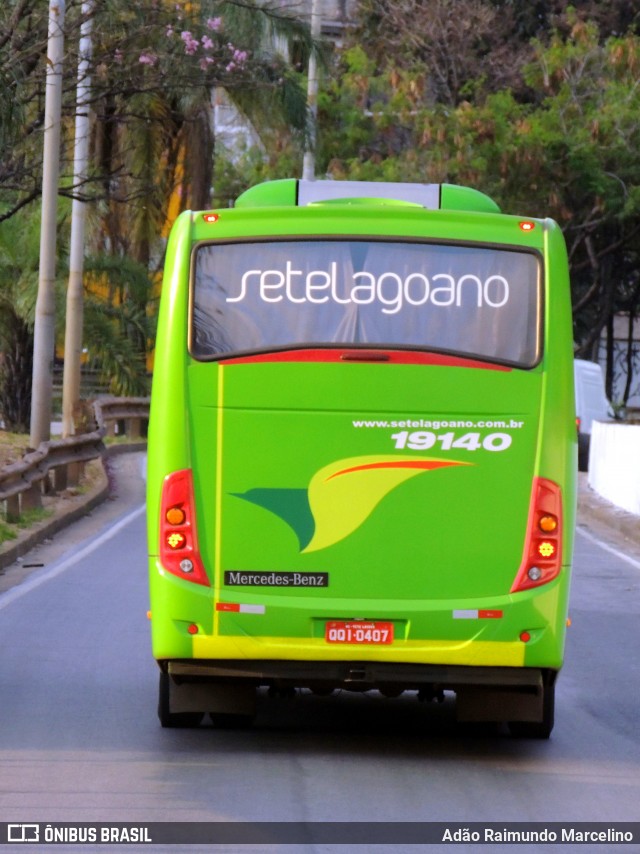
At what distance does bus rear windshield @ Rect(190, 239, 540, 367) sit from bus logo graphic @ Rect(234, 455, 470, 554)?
613mm

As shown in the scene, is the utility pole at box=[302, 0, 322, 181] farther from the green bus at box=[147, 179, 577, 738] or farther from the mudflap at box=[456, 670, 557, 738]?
the mudflap at box=[456, 670, 557, 738]

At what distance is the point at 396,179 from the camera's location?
138 ft

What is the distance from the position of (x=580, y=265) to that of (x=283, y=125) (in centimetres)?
1259

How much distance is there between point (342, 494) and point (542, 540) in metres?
1.02

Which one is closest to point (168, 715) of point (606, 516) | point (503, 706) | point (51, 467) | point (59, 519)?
point (503, 706)

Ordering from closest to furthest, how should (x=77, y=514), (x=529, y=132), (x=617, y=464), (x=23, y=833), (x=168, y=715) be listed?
1. (x=23, y=833)
2. (x=168, y=715)
3. (x=77, y=514)
4. (x=617, y=464)
5. (x=529, y=132)

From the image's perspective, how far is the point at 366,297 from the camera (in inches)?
337

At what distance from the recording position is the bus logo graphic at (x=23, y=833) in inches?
260

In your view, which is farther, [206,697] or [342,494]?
[206,697]

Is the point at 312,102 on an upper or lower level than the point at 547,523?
upper

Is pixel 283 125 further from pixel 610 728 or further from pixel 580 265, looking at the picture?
pixel 610 728

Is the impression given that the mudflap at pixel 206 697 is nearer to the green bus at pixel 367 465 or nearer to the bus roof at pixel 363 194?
the green bus at pixel 367 465

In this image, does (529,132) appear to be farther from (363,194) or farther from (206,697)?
(206,697)

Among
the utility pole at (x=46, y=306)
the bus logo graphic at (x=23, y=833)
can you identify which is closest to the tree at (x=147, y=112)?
the utility pole at (x=46, y=306)
